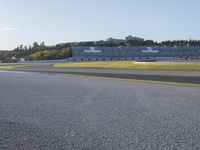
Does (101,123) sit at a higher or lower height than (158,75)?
higher

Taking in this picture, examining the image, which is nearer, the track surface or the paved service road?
the paved service road

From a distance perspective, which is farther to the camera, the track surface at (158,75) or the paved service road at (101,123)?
the track surface at (158,75)

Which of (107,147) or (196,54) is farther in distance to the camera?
(196,54)

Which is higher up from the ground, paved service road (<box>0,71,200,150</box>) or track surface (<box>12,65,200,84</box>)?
paved service road (<box>0,71,200,150</box>)

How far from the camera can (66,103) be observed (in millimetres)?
12844

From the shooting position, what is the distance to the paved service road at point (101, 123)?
23.1ft

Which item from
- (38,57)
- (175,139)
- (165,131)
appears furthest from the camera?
(38,57)

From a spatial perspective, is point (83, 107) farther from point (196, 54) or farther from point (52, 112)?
point (196, 54)

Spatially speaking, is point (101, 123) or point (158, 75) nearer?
point (101, 123)

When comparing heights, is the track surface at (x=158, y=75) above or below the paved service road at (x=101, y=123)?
below

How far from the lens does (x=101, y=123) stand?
9039mm

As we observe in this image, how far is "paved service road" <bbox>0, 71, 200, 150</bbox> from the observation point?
7047 millimetres

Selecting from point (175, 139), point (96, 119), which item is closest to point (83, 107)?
point (96, 119)

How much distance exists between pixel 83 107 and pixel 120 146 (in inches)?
198
